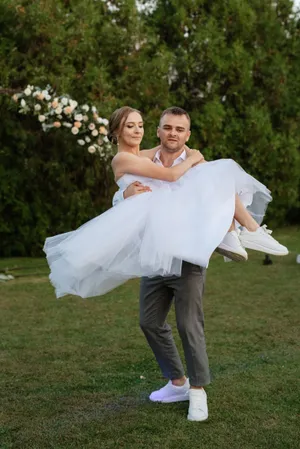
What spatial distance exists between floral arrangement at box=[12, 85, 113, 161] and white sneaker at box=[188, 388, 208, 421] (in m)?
5.38

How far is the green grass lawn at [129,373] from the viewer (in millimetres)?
3568

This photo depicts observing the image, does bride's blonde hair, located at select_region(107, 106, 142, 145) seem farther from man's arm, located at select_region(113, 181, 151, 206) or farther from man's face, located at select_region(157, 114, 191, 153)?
man's arm, located at select_region(113, 181, 151, 206)

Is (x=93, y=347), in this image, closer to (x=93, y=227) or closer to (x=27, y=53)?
(x=93, y=227)

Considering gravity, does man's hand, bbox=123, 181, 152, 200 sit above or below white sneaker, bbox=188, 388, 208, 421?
above

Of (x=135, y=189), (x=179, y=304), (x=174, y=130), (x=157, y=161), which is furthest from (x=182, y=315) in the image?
(x=174, y=130)

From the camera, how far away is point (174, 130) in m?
3.63

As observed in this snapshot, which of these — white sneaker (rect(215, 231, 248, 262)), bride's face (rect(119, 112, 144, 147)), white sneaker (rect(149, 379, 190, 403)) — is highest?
bride's face (rect(119, 112, 144, 147))

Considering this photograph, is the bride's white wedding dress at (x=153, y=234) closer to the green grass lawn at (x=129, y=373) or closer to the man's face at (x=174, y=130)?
the man's face at (x=174, y=130)

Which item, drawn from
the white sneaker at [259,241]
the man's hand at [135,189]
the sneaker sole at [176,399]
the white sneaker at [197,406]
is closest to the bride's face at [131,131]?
the man's hand at [135,189]

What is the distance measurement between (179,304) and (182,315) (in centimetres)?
6

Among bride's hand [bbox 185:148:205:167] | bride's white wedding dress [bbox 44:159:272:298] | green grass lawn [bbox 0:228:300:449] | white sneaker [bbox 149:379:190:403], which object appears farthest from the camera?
white sneaker [bbox 149:379:190:403]

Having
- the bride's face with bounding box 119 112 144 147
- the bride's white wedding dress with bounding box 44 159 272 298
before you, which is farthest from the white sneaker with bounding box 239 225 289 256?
the bride's face with bounding box 119 112 144 147

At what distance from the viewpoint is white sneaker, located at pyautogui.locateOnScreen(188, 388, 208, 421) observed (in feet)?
12.1

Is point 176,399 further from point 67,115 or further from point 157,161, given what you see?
point 67,115
